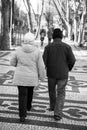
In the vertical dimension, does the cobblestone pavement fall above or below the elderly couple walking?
below

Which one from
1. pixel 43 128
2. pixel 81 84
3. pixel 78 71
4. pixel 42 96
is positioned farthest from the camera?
pixel 78 71

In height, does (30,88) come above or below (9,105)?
above

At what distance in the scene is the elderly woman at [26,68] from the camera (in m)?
5.69

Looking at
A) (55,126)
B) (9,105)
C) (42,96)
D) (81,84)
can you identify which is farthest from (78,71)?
(55,126)

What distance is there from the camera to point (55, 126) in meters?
5.68

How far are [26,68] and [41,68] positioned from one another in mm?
252

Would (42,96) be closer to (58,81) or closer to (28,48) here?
(58,81)

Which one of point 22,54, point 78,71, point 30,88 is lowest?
point 78,71

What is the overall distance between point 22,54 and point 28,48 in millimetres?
145

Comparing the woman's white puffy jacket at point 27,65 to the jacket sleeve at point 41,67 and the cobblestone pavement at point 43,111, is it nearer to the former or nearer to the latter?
the jacket sleeve at point 41,67

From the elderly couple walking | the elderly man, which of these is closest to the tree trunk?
the elderly couple walking

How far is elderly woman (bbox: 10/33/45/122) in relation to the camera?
569 cm

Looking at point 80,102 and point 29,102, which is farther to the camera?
point 80,102

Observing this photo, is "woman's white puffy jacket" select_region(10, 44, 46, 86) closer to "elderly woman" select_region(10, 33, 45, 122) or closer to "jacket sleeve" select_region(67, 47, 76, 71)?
"elderly woman" select_region(10, 33, 45, 122)
